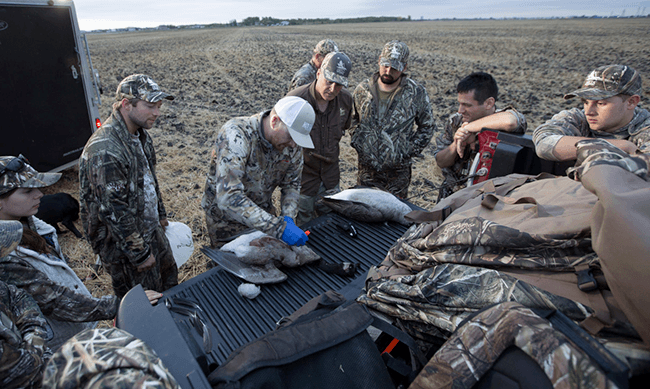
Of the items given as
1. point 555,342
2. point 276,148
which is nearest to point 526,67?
point 276,148

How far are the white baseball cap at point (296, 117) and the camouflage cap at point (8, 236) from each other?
162 centimetres

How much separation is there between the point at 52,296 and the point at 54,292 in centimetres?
2

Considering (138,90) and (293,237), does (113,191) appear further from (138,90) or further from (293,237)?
(293,237)

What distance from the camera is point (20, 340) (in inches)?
57.4

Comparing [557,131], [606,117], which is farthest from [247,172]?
[606,117]

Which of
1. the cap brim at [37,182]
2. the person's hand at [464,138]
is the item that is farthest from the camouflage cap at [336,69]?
the cap brim at [37,182]

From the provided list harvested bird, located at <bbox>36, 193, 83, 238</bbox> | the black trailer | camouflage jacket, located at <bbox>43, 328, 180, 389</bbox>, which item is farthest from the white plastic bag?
the black trailer

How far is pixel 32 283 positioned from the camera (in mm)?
1910

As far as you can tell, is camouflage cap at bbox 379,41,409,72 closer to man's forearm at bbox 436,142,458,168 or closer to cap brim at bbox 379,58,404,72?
cap brim at bbox 379,58,404,72

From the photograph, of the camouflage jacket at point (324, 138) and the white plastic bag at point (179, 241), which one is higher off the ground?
the camouflage jacket at point (324, 138)

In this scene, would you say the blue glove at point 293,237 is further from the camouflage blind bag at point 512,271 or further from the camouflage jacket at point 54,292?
the camouflage jacket at point 54,292

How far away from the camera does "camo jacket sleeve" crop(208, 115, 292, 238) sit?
2.60m

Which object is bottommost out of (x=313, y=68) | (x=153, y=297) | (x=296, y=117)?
(x=153, y=297)

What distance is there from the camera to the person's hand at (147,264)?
282 cm
